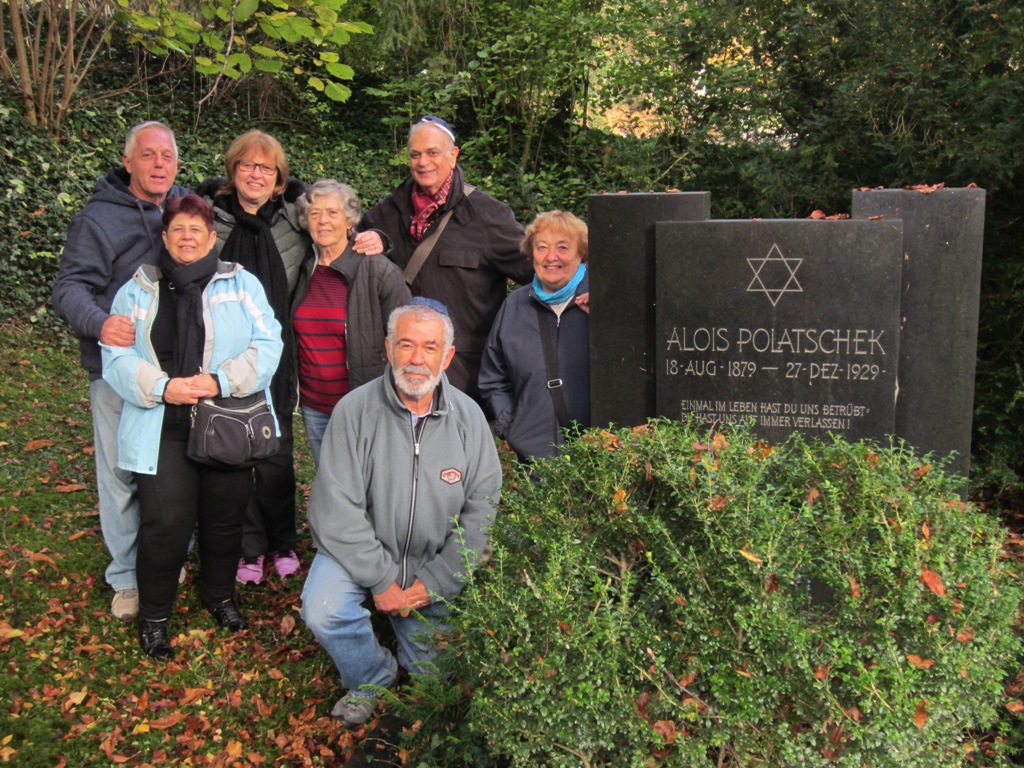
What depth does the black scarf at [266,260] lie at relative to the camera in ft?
14.7

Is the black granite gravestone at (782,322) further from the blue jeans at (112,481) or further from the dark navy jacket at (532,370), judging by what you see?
the blue jeans at (112,481)

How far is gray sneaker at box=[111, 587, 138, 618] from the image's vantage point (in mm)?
4441

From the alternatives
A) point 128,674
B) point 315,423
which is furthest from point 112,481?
point 315,423

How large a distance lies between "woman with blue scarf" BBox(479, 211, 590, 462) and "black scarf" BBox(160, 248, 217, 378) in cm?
132

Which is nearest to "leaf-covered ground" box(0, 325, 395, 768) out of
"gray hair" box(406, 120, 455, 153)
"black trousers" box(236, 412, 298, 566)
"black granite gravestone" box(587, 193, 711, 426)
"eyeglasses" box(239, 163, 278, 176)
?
"black trousers" box(236, 412, 298, 566)

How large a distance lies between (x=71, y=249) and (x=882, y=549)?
3530mm

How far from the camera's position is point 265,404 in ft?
13.6

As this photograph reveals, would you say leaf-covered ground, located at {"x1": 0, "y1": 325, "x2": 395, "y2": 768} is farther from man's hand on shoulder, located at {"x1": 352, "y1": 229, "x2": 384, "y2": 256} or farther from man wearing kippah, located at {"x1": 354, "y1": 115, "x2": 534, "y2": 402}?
man's hand on shoulder, located at {"x1": 352, "y1": 229, "x2": 384, "y2": 256}

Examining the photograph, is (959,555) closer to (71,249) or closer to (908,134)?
(71,249)

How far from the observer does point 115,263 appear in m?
4.29

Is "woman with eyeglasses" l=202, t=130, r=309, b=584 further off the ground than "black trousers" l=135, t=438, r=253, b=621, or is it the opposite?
"woman with eyeglasses" l=202, t=130, r=309, b=584

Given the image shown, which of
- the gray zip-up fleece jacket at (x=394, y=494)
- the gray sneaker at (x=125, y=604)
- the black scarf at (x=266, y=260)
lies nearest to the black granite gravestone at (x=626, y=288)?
the gray zip-up fleece jacket at (x=394, y=494)

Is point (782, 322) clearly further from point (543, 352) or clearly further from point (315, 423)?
point (315, 423)

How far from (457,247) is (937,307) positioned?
7.33 feet
